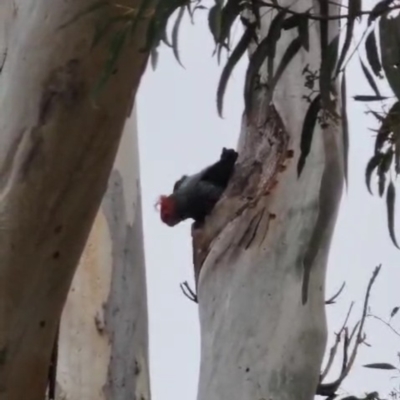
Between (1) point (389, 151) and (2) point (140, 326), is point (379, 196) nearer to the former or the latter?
(1) point (389, 151)

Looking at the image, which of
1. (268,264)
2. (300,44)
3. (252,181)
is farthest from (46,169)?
(252,181)

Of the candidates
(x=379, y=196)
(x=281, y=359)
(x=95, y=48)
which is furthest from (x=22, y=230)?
(x=281, y=359)

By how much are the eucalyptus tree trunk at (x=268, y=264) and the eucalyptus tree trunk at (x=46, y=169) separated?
21.4 inches

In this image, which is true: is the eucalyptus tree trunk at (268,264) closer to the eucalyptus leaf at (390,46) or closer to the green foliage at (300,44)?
the green foliage at (300,44)

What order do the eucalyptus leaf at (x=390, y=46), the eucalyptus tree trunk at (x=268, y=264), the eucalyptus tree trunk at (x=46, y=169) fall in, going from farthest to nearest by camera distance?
1. the eucalyptus tree trunk at (x=268, y=264)
2. the eucalyptus tree trunk at (x=46, y=169)
3. the eucalyptus leaf at (x=390, y=46)

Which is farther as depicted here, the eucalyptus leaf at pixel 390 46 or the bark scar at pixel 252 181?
the bark scar at pixel 252 181

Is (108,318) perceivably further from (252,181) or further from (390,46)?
(390,46)

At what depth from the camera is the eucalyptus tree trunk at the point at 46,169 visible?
1.12m

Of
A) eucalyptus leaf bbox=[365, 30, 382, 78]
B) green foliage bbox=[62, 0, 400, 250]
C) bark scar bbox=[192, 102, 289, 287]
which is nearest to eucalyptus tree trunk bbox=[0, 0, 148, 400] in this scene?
green foliage bbox=[62, 0, 400, 250]

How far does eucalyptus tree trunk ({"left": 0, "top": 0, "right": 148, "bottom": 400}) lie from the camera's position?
1.12 m

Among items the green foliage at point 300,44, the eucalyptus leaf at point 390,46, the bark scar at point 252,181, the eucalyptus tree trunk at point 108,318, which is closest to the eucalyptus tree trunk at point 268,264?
the bark scar at point 252,181

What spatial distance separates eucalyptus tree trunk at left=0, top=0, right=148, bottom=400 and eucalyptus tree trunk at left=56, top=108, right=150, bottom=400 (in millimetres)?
641

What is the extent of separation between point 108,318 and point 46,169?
77cm

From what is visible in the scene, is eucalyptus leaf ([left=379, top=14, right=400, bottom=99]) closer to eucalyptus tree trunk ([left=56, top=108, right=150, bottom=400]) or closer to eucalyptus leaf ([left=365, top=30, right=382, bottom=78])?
eucalyptus leaf ([left=365, top=30, right=382, bottom=78])
